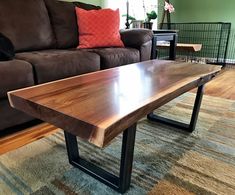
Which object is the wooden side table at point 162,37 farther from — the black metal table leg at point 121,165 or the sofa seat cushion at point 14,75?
the black metal table leg at point 121,165

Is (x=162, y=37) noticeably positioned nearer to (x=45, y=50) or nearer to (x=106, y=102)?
(x=45, y=50)

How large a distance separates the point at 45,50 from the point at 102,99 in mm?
1413

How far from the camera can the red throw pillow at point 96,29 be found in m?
2.21

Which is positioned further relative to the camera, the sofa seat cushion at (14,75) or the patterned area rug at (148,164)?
the sofa seat cushion at (14,75)

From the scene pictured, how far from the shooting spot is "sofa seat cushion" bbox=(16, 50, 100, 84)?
59.4 inches

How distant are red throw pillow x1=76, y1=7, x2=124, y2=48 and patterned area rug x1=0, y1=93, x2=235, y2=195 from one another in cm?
103

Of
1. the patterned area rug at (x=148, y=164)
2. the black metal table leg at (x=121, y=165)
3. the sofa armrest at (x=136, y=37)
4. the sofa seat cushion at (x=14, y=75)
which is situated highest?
the sofa armrest at (x=136, y=37)

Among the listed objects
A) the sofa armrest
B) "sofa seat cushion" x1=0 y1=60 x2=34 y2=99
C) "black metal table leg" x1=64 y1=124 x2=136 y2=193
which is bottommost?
"black metal table leg" x1=64 y1=124 x2=136 y2=193

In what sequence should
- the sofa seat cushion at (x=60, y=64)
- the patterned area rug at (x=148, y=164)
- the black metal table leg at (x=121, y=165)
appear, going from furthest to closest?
the sofa seat cushion at (x=60, y=64) → the patterned area rug at (x=148, y=164) → the black metal table leg at (x=121, y=165)

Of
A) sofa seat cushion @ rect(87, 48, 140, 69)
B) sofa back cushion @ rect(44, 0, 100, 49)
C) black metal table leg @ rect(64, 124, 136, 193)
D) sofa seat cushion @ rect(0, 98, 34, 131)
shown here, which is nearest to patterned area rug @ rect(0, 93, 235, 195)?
black metal table leg @ rect(64, 124, 136, 193)

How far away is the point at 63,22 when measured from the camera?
2248mm

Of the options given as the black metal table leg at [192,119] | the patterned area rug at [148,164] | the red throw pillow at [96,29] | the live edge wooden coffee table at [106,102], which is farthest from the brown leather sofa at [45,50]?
the black metal table leg at [192,119]

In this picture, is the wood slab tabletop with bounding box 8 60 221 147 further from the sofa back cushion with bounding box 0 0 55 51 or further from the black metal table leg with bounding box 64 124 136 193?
the sofa back cushion with bounding box 0 0 55 51

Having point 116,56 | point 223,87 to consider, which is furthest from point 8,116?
point 223,87
